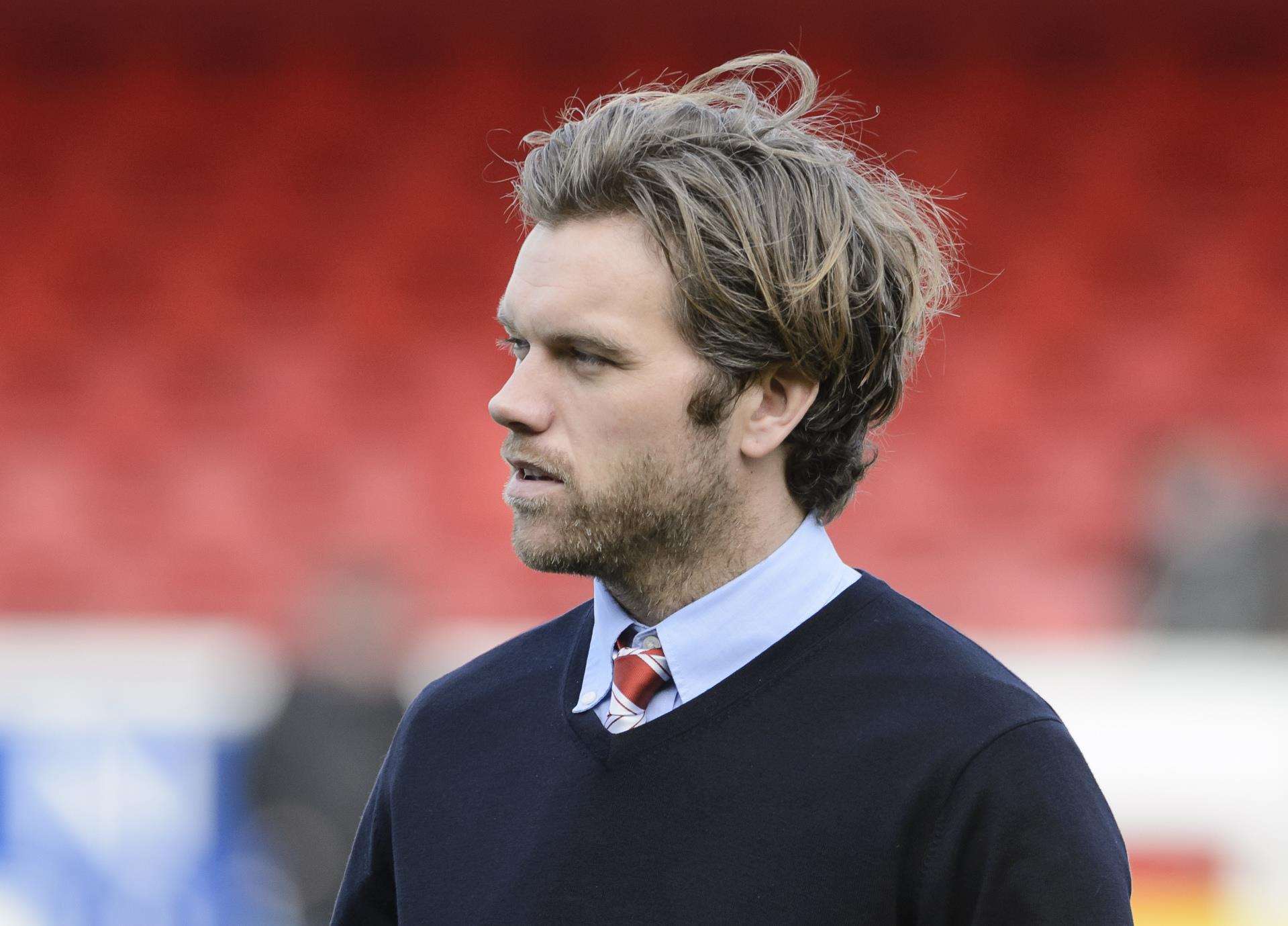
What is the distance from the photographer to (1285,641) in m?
3.63

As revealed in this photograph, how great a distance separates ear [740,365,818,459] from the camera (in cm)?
140

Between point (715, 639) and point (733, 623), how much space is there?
2cm

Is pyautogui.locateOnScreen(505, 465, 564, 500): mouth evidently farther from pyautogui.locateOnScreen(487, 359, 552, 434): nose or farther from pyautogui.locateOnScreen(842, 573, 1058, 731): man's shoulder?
pyautogui.locateOnScreen(842, 573, 1058, 731): man's shoulder

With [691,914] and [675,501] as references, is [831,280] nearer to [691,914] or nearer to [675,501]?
[675,501]

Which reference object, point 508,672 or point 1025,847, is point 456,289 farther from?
point 1025,847

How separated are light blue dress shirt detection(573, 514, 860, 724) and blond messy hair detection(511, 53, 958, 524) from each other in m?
0.12

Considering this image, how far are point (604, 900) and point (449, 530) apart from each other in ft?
10.3

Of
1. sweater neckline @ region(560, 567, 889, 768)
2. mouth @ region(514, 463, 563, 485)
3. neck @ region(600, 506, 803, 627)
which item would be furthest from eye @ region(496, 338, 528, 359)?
sweater neckline @ region(560, 567, 889, 768)

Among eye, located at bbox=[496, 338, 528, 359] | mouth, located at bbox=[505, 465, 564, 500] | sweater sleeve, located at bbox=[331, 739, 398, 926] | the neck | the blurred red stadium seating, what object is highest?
the blurred red stadium seating

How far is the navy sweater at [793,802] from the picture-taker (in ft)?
3.69

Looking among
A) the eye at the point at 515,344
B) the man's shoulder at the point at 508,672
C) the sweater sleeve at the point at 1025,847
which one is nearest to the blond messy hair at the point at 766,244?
the eye at the point at 515,344

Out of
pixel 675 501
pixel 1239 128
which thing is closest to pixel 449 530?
pixel 1239 128

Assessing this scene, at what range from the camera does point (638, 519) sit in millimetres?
1348

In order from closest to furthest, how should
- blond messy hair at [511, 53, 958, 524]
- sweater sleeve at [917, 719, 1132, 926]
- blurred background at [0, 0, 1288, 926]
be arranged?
sweater sleeve at [917, 719, 1132, 926] → blond messy hair at [511, 53, 958, 524] → blurred background at [0, 0, 1288, 926]
